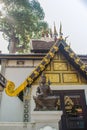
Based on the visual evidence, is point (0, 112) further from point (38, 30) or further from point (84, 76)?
point (38, 30)

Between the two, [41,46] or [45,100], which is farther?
[41,46]

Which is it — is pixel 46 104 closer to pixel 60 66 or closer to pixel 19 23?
pixel 60 66

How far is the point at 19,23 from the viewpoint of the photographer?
17.8 m

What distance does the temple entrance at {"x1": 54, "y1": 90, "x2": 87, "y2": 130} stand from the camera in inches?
314

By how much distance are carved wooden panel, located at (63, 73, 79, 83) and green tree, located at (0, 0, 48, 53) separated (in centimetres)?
908

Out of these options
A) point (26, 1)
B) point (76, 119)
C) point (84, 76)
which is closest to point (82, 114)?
point (76, 119)

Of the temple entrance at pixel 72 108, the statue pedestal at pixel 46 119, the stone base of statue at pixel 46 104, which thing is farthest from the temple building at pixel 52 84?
the statue pedestal at pixel 46 119

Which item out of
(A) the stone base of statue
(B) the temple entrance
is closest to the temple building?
(B) the temple entrance

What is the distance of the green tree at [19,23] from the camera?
17.9 metres

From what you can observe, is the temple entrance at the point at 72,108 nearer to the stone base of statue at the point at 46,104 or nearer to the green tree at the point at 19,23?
the stone base of statue at the point at 46,104

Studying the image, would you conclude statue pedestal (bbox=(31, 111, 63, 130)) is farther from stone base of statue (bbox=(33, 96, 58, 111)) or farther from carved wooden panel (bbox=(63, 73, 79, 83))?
carved wooden panel (bbox=(63, 73, 79, 83))

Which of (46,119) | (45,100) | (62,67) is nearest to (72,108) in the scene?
(62,67)

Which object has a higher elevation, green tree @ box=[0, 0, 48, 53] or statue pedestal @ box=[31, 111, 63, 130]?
green tree @ box=[0, 0, 48, 53]

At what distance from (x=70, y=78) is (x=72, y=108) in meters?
1.36
